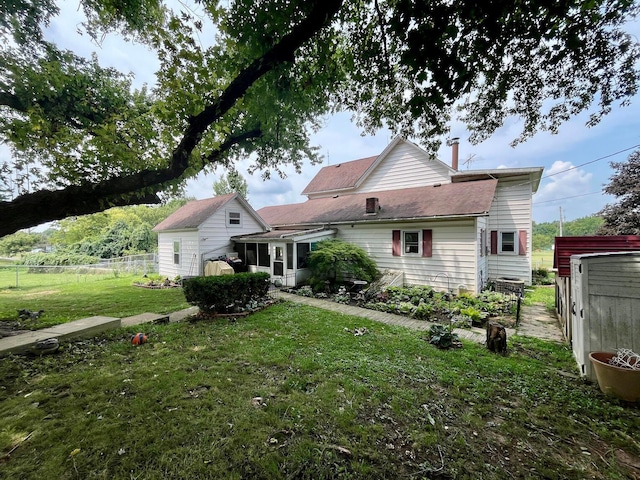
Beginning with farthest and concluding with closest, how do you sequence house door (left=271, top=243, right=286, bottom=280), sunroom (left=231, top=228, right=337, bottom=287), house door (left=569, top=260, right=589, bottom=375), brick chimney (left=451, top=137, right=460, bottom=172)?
brick chimney (left=451, top=137, right=460, bottom=172) → house door (left=271, top=243, right=286, bottom=280) → sunroom (left=231, top=228, right=337, bottom=287) → house door (left=569, top=260, right=589, bottom=375)

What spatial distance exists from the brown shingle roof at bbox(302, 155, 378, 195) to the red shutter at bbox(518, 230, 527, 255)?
359 inches

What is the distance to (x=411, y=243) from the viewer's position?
38.4 ft

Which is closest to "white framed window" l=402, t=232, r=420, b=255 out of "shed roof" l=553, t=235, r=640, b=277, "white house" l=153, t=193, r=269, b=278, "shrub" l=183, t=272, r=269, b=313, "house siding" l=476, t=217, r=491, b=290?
"house siding" l=476, t=217, r=491, b=290

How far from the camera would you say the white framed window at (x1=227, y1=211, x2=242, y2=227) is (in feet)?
48.5

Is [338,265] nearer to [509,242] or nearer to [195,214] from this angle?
[509,242]

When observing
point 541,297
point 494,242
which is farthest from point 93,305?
point 494,242

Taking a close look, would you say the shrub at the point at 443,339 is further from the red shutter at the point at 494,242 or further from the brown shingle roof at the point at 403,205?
the red shutter at the point at 494,242

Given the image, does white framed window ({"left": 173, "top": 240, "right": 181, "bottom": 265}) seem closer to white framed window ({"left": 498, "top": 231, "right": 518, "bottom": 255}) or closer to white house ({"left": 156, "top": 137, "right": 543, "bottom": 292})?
white house ({"left": 156, "top": 137, "right": 543, "bottom": 292})

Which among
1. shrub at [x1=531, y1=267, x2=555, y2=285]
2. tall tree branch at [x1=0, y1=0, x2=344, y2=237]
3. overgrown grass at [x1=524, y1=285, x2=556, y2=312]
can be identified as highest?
tall tree branch at [x1=0, y1=0, x2=344, y2=237]

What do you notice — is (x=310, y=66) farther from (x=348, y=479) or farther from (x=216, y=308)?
(x=216, y=308)

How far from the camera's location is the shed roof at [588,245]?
568 cm

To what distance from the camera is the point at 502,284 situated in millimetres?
11148

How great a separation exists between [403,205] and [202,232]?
10.6 metres

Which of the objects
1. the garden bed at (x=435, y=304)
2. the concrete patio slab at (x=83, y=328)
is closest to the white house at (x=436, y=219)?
the garden bed at (x=435, y=304)
